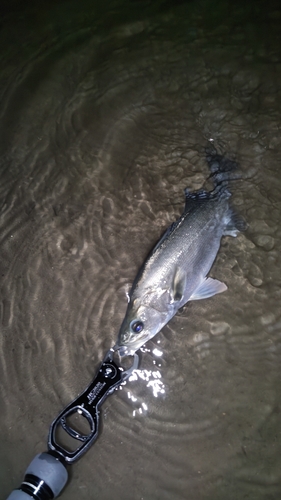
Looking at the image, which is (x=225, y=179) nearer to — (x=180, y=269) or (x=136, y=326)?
(x=180, y=269)

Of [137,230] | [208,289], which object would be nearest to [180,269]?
[208,289]

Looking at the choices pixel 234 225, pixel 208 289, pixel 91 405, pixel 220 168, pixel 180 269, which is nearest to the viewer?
pixel 91 405

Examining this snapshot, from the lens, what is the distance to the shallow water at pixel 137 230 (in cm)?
283

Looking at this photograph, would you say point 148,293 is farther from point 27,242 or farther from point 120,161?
point 120,161

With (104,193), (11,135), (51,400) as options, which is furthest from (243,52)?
(51,400)

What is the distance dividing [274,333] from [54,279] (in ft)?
6.66

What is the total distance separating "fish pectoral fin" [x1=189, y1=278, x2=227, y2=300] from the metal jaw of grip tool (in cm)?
71

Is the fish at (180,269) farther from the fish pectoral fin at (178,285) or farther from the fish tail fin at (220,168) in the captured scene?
the fish tail fin at (220,168)

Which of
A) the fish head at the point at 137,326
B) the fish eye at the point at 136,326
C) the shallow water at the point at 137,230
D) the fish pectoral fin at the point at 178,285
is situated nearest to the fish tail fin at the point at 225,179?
the shallow water at the point at 137,230

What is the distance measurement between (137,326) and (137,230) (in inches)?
43.8

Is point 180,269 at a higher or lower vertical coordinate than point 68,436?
higher

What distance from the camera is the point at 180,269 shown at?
2.91 metres

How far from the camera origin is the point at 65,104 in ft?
13.8

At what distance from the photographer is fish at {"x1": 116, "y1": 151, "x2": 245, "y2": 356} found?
9.01 feet
